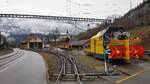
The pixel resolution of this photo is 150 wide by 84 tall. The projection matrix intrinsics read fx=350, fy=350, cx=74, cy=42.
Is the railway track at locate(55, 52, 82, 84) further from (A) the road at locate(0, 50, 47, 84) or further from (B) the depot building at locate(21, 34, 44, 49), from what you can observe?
(B) the depot building at locate(21, 34, 44, 49)

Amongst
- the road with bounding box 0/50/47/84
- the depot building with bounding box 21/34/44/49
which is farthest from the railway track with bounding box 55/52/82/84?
the depot building with bounding box 21/34/44/49

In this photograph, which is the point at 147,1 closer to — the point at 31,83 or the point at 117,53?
the point at 117,53

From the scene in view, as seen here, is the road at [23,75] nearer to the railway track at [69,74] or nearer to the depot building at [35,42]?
the railway track at [69,74]

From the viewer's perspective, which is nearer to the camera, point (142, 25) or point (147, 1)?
point (142, 25)

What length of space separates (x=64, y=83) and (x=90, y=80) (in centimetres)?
184

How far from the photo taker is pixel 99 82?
18344 mm

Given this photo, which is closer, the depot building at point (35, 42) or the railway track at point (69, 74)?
the railway track at point (69, 74)

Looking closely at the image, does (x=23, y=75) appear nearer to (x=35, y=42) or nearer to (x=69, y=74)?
(x=69, y=74)

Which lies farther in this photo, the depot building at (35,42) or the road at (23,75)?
the depot building at (35,42)

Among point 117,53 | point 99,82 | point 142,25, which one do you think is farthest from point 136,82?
point 142,25

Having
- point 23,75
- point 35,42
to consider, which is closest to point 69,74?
point 23,75

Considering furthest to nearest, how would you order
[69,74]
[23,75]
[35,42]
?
1. [35,42]
2. [23,75]
3. [69,74]

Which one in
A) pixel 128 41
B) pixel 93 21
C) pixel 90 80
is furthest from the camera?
pixel 93 21

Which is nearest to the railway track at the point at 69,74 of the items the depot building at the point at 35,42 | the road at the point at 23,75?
the road at the point at 23,75
